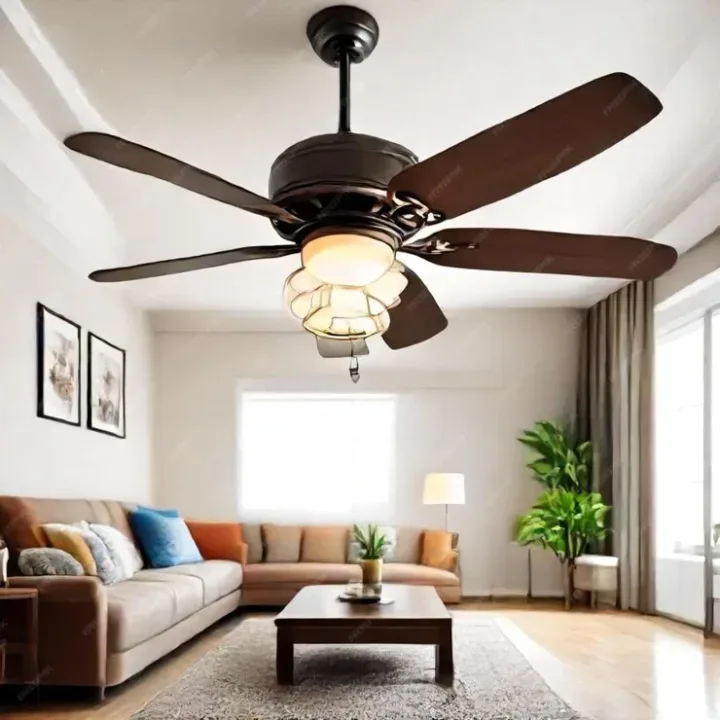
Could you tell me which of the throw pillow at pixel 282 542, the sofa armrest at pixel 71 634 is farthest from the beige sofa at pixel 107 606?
the throw pillow at pixel 282 542

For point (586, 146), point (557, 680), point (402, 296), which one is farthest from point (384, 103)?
point (557, 680)

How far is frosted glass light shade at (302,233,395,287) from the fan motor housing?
0.49 feet

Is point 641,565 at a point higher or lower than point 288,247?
lower

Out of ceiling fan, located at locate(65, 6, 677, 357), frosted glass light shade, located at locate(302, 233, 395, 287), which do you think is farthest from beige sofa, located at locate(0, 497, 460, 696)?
frosted glass light shade, located at locate(302, 233, 395, 287)

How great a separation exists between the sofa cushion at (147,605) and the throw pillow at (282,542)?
1889 millimetres

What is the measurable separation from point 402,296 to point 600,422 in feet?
16.0

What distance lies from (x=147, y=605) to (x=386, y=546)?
10.9 ft

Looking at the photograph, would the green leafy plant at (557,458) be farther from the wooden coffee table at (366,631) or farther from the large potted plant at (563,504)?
the wooden coffee table at (366,631)

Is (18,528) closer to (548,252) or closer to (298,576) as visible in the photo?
(298,576)

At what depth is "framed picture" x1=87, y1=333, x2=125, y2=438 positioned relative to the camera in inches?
257

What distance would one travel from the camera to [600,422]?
7.93 meters

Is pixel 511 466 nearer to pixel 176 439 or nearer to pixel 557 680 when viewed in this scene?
pixel 176 439

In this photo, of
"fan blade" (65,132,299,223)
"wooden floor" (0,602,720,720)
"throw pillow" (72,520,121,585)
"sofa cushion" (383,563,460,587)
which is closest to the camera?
"fan blade" (65,132,299,223)

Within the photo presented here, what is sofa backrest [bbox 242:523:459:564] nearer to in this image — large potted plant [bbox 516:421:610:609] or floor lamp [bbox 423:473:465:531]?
floor lamp [bbox 423:473:465:531]
